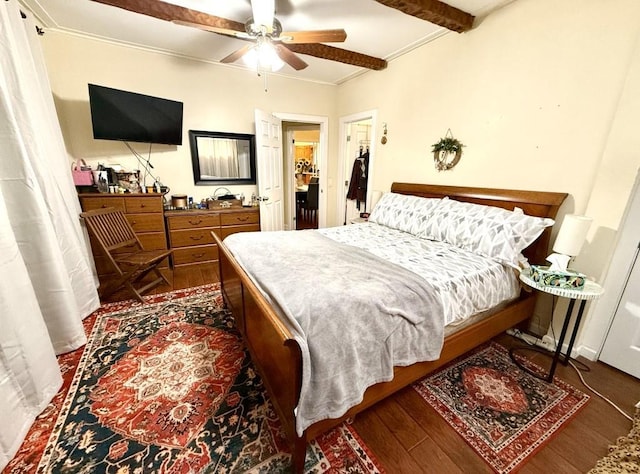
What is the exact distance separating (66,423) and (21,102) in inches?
79.3

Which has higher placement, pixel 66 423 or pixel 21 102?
pixel 21 102

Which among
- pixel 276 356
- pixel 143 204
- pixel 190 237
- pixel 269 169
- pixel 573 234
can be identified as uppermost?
pixel 269 169

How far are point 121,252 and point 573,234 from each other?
159 inches

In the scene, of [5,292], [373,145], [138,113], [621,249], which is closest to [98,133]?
[138,113]

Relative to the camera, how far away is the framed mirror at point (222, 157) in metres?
3.51

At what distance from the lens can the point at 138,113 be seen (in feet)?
9.38

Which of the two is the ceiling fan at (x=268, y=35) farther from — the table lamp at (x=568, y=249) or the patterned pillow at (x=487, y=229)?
the table lamp at (x=568, y=249)

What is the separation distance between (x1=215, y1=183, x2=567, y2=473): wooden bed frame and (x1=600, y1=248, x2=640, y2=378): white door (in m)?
0.46

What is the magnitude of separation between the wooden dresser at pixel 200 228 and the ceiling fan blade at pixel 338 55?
6.54 ft

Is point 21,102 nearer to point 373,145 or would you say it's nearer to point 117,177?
point 117,177

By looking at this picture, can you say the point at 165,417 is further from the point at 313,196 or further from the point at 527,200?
the point at 313,196

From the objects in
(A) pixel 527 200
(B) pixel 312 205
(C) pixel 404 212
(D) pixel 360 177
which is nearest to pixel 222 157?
(D) pixel 360 177

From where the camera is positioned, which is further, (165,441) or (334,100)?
(334,100)

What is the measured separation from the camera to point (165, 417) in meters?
1.37
